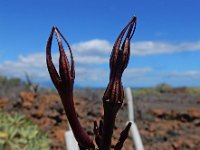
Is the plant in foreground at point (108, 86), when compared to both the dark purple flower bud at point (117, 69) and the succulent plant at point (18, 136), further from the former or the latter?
the succulent plant at point (18, 136)

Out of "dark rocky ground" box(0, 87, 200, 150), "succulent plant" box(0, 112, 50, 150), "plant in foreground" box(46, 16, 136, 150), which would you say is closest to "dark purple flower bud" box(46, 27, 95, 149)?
"plant in foreground" box(46, 16, 136, 150)

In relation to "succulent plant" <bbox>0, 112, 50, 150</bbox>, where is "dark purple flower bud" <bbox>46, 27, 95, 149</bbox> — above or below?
above

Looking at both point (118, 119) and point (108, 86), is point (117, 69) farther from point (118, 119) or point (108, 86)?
point (118, 119)

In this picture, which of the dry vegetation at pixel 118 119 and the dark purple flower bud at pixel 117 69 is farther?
the dry vegetation at pixel 118 119

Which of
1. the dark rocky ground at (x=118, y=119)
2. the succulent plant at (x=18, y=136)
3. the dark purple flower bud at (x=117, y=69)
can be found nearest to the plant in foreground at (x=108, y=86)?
the dark purple flower bud at (x=117, y=69)

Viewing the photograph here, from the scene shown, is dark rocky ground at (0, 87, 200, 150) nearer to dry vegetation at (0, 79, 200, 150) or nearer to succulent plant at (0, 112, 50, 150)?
dry vegetation at (0, 79, 200, 150)

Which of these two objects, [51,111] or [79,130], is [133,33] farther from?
[51,111]
